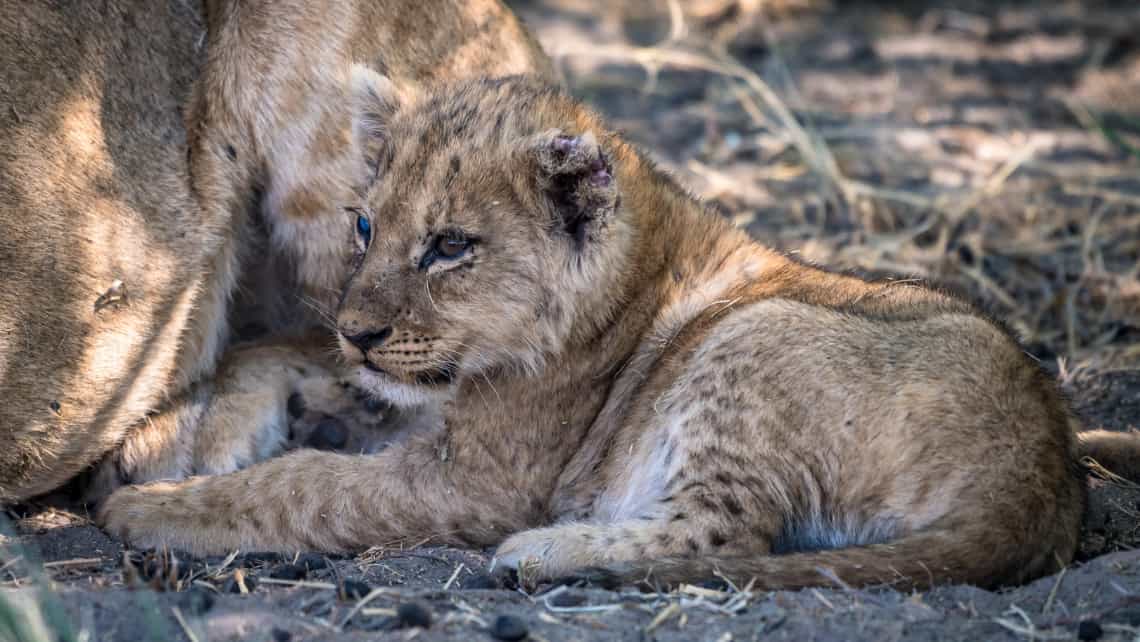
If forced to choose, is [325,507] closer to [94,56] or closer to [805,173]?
[94,56]

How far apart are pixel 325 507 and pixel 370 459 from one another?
24 cm

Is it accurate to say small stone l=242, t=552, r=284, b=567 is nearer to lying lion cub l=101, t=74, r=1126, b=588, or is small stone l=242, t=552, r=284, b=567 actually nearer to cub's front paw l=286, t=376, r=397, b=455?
lying lion cub l=101, t=74, r=1126, b=588

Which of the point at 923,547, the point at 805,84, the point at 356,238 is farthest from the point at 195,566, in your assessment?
the point at 805,84

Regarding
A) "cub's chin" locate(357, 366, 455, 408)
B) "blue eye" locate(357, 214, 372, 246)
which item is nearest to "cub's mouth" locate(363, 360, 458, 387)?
"cub's chin" locate(357, 366, 455, 408)

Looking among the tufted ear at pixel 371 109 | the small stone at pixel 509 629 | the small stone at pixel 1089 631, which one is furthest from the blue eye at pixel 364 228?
the small stone at pixel 1089 631

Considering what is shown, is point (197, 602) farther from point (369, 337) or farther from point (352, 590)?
point (369, 337)

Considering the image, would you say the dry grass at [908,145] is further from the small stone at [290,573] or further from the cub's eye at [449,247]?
the small stone at [290,573]

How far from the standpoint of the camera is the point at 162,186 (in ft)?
15.7

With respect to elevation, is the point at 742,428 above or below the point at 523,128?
below

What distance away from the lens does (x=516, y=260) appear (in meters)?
4.30

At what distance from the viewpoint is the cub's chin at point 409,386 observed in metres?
4.37

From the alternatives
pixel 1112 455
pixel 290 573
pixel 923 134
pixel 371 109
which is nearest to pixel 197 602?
pixel 290 573

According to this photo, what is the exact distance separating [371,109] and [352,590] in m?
1.76

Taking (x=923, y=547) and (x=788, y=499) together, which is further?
(x=788, y=499)
